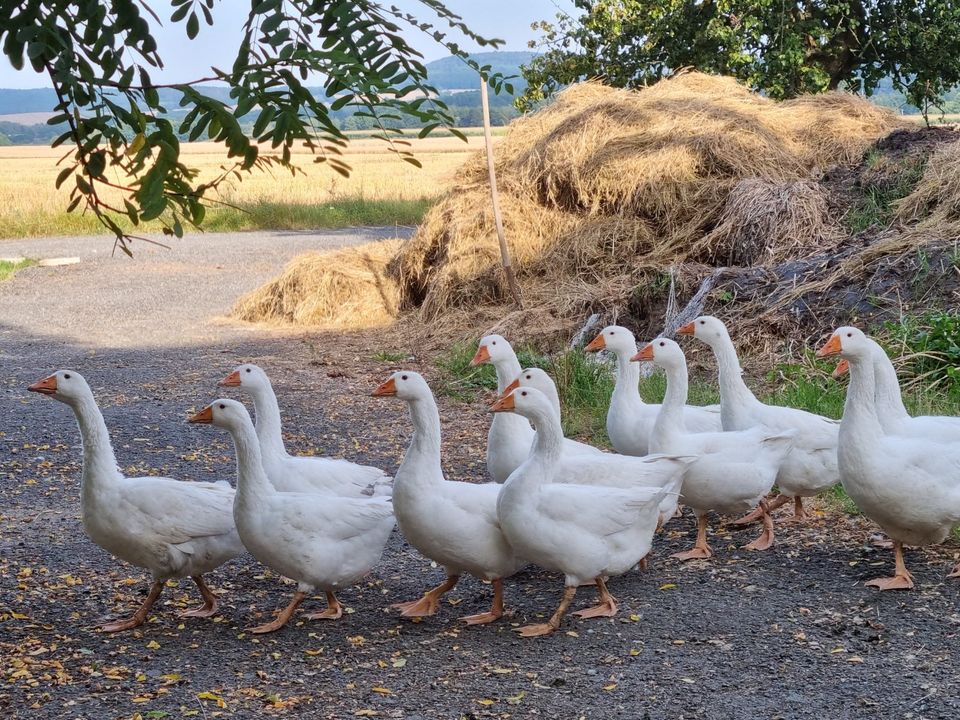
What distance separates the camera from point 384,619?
527cm

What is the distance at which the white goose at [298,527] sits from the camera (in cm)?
496

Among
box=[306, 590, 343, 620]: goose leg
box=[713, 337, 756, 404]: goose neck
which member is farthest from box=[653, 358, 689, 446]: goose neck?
box=[306, 590, 343, 620]: goose leg

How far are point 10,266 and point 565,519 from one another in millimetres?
19716

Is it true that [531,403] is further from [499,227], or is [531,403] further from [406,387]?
[499,227]

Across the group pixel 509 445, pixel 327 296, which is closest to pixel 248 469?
pixel 509 445

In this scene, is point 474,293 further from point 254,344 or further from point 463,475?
point 463,475

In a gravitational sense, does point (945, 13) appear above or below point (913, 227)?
above

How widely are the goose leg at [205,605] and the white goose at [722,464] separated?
8.59ft

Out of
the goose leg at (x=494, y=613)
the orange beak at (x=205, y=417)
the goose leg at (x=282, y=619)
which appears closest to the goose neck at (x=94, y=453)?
the orange beak at (x=205, y=417)

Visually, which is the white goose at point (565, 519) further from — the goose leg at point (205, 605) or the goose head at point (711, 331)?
the goose head at point (711, 331)

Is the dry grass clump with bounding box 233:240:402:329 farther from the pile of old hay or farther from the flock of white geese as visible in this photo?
the flock of white geese

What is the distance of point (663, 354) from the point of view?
6.54 metres

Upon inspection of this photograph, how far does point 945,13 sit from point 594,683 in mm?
17987

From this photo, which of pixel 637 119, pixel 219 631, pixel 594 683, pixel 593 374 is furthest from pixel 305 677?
pixel 637 119
